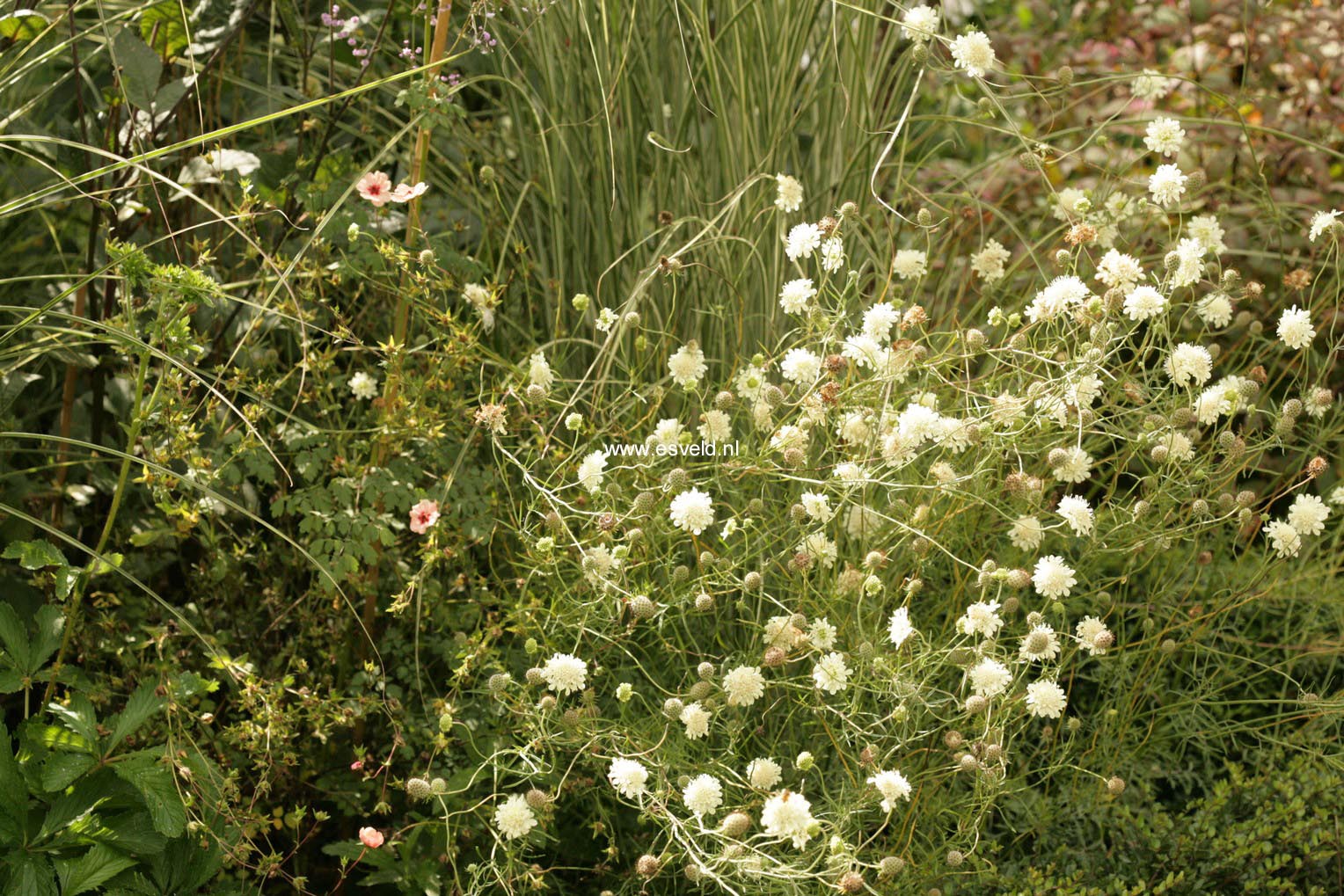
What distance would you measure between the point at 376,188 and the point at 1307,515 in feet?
4.31

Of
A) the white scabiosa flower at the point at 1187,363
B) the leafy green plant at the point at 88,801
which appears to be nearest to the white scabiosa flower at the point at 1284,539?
the white scabiosa flower at the point at 1187,363

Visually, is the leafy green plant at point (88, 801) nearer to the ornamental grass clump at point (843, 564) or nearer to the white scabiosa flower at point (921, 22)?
the ornamental grass clump at point (843, 564)

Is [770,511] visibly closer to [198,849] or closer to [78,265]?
[198,849]

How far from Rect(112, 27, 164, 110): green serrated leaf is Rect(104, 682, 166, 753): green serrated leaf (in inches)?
31.1

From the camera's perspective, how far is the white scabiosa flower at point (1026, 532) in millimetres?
1493

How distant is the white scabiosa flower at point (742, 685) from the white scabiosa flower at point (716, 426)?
303mm

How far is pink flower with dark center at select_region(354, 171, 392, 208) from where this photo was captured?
1709 mm

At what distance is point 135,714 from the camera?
4.62ft

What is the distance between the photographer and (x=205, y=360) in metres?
1.95

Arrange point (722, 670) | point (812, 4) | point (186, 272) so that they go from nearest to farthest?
point (186, 272), point (722, 670), point (812, 4)

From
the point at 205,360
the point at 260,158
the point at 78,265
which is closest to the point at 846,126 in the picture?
the point at 260,158

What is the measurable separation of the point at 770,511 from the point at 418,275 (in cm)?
56

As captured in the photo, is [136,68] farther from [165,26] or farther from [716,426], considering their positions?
[716,426]

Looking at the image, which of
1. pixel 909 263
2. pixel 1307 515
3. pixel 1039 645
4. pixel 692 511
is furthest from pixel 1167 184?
pixel 692 511
